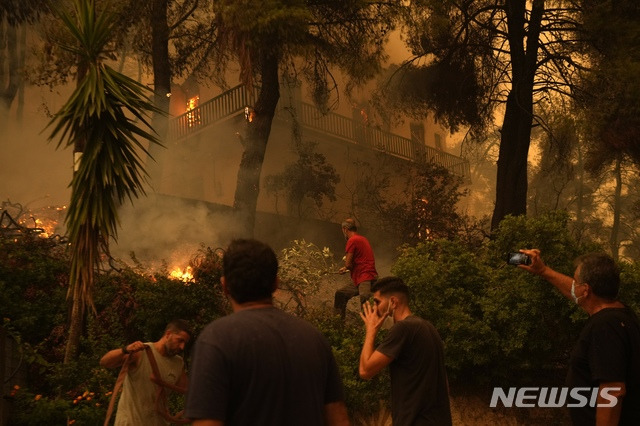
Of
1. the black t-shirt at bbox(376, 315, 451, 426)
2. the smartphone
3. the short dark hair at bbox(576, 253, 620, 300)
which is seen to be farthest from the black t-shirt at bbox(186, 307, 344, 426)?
the smartphone

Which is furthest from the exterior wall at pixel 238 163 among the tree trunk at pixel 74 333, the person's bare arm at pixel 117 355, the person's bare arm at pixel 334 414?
the person's bare arm at pixel 334 414

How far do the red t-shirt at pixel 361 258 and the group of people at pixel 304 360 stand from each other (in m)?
6.01

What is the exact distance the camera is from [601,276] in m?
4.67

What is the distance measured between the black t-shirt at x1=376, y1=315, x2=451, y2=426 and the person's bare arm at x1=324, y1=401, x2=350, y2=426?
68.6 inches

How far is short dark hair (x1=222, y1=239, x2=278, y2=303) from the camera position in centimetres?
321

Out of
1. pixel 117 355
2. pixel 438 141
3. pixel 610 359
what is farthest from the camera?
Answer: pixel 438 141

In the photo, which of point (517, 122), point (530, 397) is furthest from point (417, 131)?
point (530, 397)

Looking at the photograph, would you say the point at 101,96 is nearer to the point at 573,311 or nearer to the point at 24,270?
the point at 24,270

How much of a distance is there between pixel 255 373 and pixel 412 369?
2348mm

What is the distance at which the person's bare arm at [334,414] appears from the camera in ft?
11.1

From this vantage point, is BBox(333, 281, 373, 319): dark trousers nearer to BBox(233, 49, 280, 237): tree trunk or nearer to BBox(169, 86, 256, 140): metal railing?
BBox(233, 49, 280, 237): tree trunk

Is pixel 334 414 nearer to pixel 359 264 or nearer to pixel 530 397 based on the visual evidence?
pixel 530 397

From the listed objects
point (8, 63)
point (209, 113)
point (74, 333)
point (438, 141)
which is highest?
point (8, 63)

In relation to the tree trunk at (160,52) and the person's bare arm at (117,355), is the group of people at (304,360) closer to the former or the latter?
the person's bare arm at (117,355)
